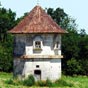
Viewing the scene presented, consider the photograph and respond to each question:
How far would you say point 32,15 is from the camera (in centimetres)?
4484

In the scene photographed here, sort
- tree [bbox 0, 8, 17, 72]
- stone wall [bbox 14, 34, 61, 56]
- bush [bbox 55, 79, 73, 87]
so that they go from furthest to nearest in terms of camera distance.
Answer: tree [bbox 0, 8, 17, 72] → stone wall [bbox 14, 34, 61, 56] → bush [bbox 55, 79, 73, 87]

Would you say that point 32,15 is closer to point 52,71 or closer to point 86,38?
point 52,71

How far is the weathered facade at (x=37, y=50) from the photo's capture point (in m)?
43.5

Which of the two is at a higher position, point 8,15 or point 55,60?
point 8,15

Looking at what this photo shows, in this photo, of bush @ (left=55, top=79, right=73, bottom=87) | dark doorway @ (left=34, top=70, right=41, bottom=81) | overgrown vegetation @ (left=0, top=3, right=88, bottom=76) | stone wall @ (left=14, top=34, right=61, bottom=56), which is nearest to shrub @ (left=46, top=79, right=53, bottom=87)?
bush @ (left=55, top=79, right=73, bottom=87)

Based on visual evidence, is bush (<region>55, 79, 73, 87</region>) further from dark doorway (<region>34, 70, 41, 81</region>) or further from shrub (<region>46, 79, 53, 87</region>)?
dark doorway (<region>34, 70, 41, 81</region>)

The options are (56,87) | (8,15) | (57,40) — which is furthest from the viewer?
(8,15)

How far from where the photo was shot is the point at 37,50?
4372 centimetres

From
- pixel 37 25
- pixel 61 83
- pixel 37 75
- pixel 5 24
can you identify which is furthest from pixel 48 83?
pixel 5 24

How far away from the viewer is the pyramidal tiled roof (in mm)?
43656

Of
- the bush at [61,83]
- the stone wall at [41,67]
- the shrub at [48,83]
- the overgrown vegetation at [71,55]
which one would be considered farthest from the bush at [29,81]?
the overgrown vegetation at [71,55]

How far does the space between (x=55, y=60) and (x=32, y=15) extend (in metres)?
4.37

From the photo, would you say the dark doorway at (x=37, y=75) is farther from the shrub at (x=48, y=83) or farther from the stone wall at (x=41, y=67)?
the shrub at (x=48, y=83)

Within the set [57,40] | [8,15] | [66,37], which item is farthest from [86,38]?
[57,40]
